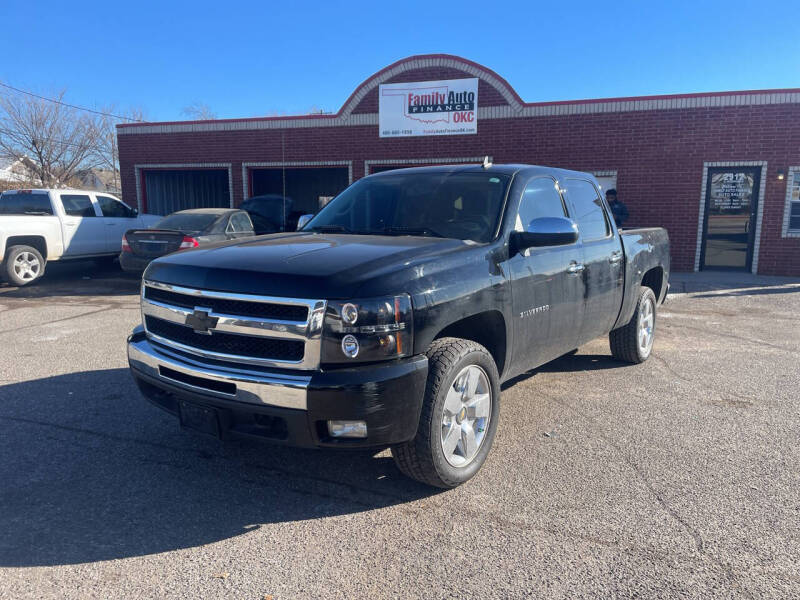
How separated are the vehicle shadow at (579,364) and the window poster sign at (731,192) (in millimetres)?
9694

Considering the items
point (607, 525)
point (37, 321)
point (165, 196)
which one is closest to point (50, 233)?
point (37, 321)

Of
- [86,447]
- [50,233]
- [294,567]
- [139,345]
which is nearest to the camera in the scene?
[294,567]

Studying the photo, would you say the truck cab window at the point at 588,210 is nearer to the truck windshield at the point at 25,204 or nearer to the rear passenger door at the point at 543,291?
the rear passenger door at the point at 543,291

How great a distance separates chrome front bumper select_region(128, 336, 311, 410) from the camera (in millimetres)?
2965

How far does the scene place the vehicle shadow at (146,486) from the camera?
9.91 ft

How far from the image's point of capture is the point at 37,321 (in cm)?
851

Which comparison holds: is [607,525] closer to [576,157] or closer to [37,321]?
[37,321]

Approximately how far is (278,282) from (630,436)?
110 inches

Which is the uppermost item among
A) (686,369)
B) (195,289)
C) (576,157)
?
(576,157)

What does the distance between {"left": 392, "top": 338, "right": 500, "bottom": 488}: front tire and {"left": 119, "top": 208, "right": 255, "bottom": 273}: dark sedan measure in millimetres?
7241

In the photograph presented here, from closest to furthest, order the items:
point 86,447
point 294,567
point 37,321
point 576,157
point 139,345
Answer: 1. point 294,567
2. point 139,345
3. point 86,447
4. point 37,321
5. point 576,157

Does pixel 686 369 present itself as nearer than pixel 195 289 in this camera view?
No

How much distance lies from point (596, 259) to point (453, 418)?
88.3 inches

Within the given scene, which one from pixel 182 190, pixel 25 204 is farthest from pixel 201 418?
pixel 182 190
